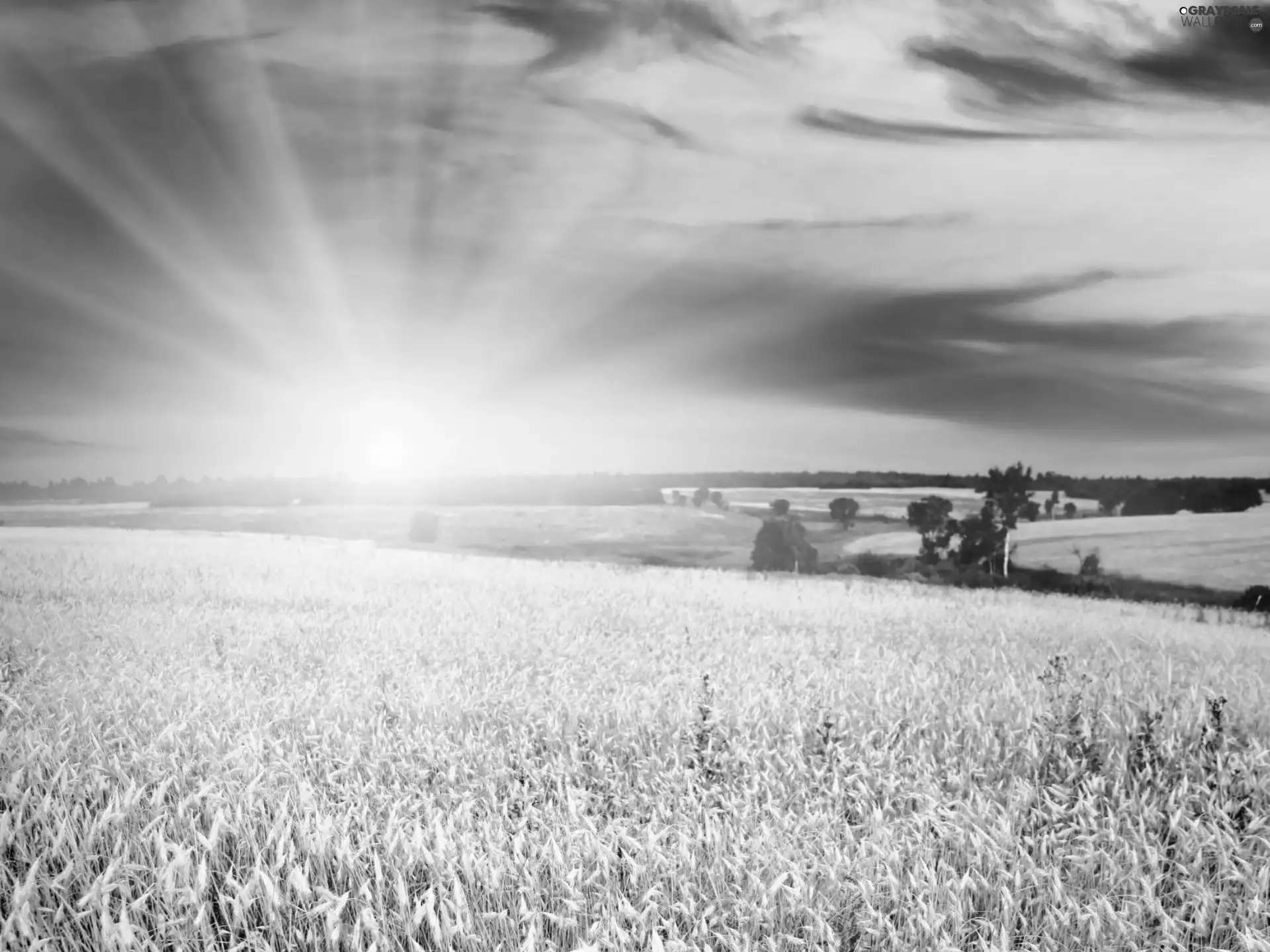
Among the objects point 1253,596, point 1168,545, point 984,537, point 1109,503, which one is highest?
point 1109,503

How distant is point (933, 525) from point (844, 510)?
7789 mm

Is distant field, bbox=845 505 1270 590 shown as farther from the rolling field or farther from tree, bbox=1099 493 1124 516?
the rolling field

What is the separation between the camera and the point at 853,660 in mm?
6641

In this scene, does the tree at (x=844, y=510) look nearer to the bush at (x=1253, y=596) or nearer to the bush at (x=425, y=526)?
the bush at (x=1253, y=596)

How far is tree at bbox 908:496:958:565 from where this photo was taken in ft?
149

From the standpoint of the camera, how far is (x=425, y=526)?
40.4 m

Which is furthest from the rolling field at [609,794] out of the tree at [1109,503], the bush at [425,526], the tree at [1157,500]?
Answer: the tree at [1157,500]

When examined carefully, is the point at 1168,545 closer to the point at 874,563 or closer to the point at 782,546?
the point at 874,563

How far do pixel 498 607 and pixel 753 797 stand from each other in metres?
6.54

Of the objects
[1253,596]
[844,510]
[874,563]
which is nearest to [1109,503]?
[844,510]

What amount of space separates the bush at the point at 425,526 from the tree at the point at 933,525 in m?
28.9

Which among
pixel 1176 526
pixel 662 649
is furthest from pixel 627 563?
pixel 1176 526

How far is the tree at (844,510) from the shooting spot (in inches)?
2089

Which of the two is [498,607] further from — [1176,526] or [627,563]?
[1176,526]
